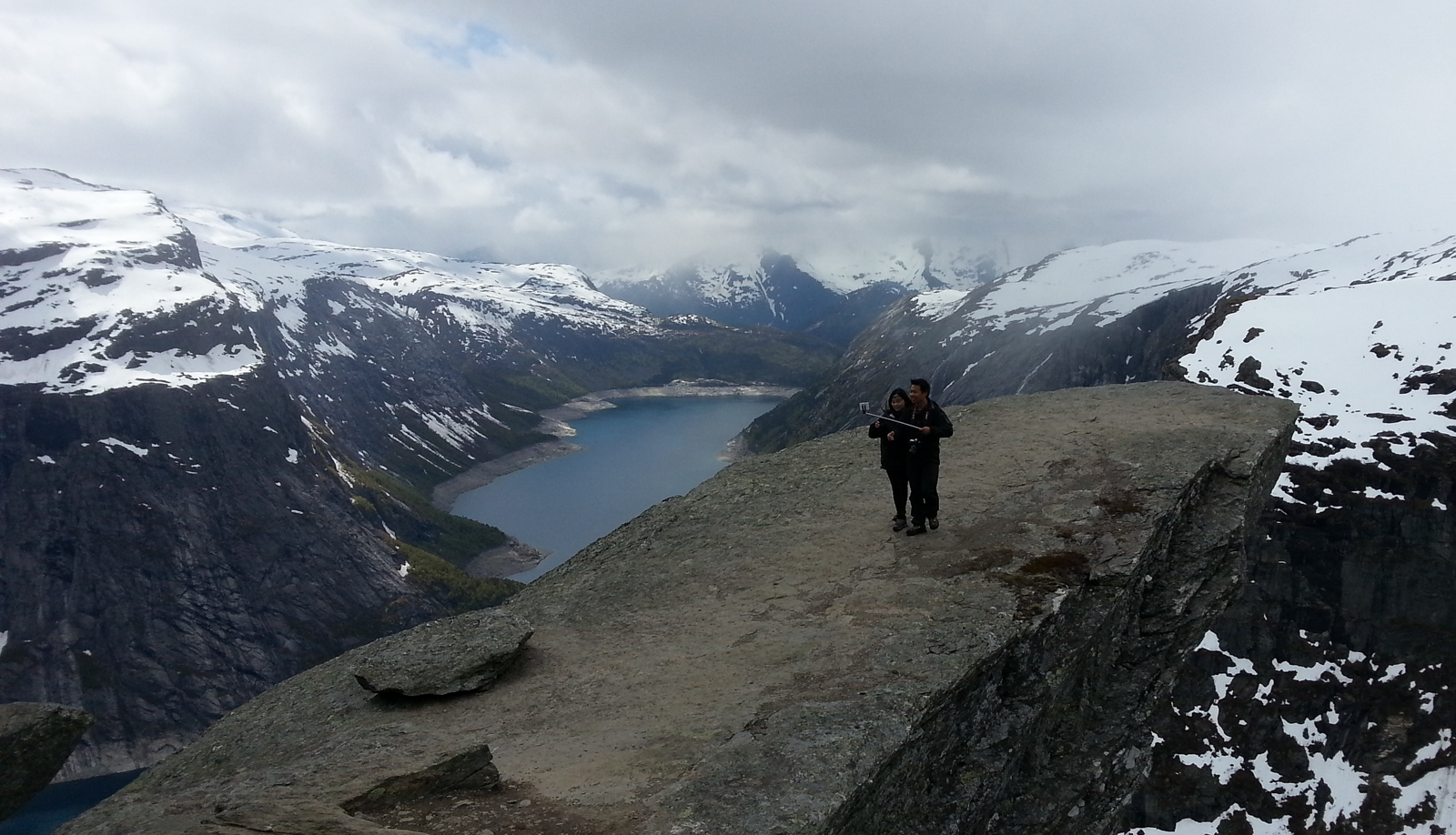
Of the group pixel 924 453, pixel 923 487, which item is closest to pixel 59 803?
pixel 923 487

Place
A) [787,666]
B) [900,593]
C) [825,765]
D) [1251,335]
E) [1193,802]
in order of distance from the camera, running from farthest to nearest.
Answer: [1251,335] → [1193,802] → [900,593] → [787,666] → [825,765]

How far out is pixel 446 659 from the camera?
13.4 m

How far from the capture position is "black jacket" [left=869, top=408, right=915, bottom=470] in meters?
15.9

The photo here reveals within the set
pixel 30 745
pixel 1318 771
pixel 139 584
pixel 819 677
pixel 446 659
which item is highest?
pixel 819 677

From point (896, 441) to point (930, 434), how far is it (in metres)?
0.73

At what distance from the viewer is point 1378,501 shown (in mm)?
81062

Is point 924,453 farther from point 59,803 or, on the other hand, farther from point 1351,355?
point 59,803

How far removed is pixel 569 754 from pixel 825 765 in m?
3.35

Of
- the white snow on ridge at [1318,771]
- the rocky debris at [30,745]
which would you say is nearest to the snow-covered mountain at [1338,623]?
the white snow on ridge at [1318,771]

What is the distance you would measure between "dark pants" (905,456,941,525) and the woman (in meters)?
A: 0.20

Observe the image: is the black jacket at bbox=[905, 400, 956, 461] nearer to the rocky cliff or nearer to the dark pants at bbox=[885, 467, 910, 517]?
the dark pants at bbox=[885, 467, 910, 517]

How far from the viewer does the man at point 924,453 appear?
15633 mm

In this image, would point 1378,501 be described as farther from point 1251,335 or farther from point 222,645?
point 222,645

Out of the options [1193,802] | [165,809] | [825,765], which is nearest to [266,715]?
[165,809]
